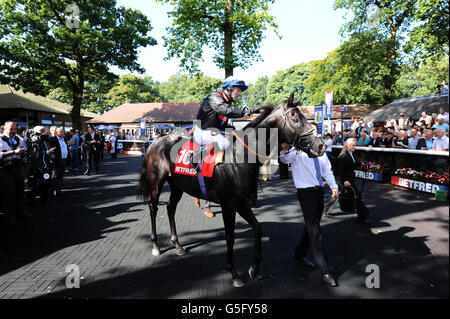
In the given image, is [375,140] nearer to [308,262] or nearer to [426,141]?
[426,141]

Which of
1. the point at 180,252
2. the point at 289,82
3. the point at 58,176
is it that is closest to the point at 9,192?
the point at 58,176

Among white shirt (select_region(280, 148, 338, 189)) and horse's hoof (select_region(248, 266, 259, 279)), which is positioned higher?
white shirt (select_region(280, 148, 338, 189))

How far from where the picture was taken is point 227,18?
18250 mm

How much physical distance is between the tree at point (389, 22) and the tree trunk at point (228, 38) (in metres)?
12.4

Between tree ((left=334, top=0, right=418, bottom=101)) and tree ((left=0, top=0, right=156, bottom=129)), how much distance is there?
18557mm

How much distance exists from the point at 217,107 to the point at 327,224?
4.07 meters

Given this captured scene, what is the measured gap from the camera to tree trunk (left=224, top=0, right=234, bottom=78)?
706 inches

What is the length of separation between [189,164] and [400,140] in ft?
34.4

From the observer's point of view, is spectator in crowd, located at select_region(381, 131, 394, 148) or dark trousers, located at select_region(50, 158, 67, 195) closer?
dark trousers, located at select_region(50, 158, 67, 195)

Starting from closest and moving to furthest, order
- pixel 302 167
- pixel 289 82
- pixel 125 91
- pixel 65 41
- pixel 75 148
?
pixel 302 167 < pixel 75 148 < pixel 65 41 < pixel 125 91 < pixel 289 82

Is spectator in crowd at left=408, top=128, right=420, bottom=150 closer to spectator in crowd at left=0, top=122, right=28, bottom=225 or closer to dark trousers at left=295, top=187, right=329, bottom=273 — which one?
dark trousers at left=295, top=187, right=329, bottom=273

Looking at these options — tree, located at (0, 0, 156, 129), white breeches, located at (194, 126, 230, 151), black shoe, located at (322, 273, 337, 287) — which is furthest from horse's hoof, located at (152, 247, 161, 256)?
tree, located at (0, 0, 156, 129)

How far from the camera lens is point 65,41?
21422 millimetres
